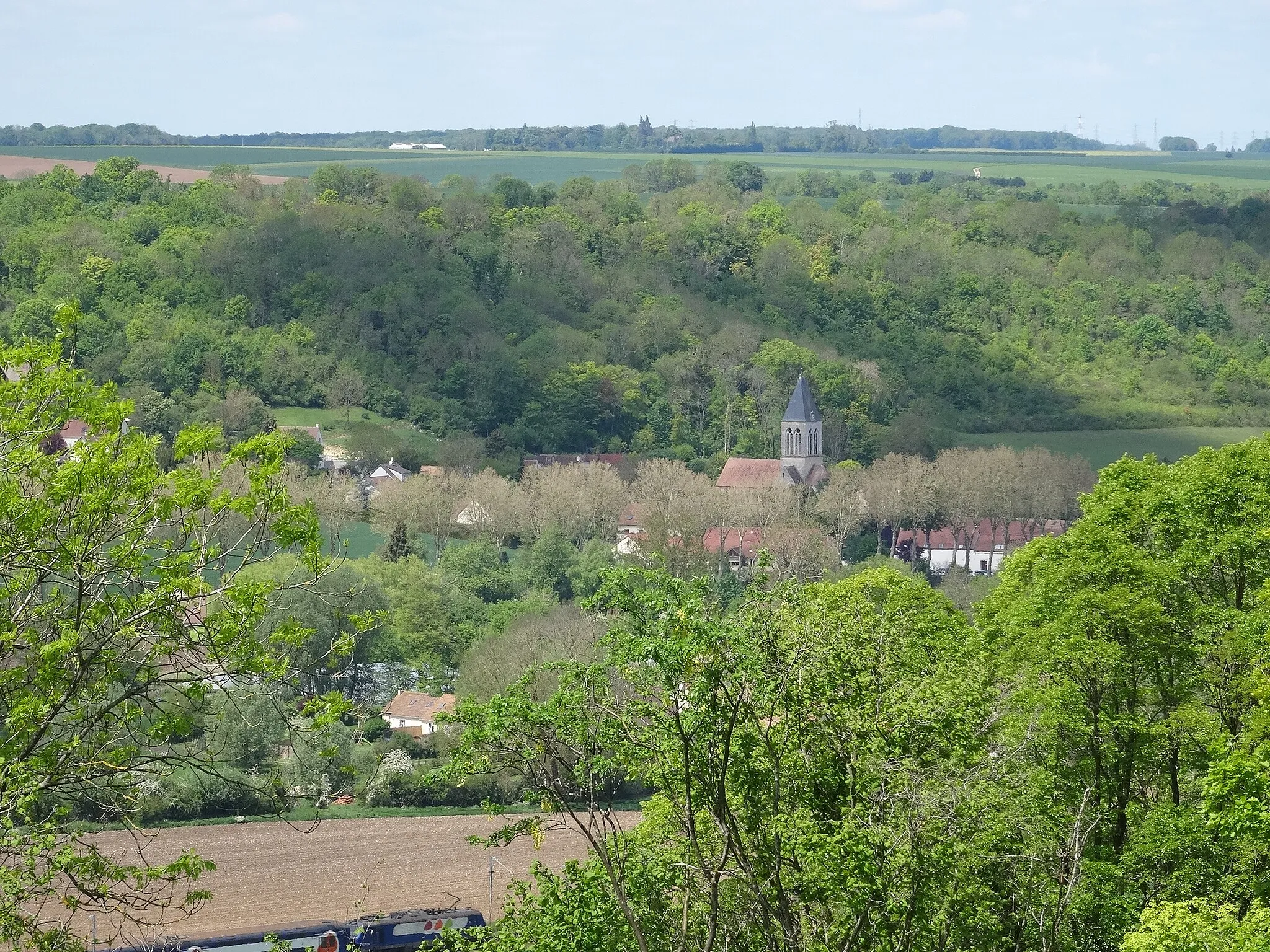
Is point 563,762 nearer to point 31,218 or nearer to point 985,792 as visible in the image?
point 985,792

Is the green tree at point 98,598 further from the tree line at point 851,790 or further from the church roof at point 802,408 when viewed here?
the church roof at point 802,408

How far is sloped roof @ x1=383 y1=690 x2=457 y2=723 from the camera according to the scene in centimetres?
6419

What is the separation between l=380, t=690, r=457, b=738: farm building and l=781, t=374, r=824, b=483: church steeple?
187 ft

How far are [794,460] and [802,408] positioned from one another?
3778 millimetres

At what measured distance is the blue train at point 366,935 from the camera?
115ft

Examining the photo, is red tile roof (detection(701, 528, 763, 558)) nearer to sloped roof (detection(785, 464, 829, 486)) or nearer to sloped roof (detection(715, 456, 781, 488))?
sloped roof (detection(715, 456, 781, 488))

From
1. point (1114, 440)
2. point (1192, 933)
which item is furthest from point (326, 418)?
point (1192, 933)

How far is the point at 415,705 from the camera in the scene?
65188 millimetres

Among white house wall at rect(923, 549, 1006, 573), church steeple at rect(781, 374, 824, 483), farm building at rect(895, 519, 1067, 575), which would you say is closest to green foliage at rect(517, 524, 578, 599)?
farm building at rect(895, 519, 1067, 575)

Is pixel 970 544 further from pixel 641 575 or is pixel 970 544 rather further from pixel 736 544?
pixel 641 575

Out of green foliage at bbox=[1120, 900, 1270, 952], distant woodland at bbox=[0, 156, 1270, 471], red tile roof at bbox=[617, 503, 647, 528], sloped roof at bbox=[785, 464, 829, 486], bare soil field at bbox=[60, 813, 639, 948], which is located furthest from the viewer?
distant woodland at bbox=[0, 156, 1270, 471]

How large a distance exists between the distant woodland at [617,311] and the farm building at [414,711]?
53414mm

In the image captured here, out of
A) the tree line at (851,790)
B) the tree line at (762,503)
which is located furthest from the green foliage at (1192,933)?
the tree line at (762,503)

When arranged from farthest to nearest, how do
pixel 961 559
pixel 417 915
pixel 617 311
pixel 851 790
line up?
pixel 617 311 → pixel 961 559 → pixel 417 915 → pixel 851 790
